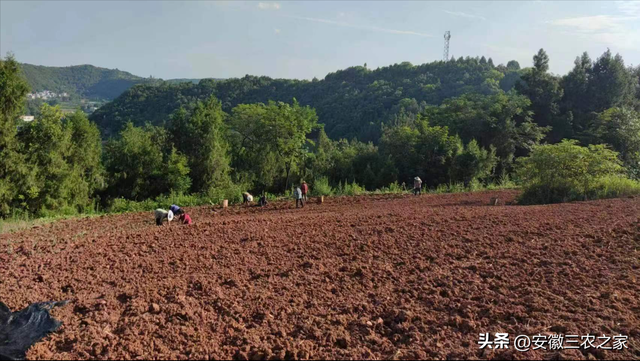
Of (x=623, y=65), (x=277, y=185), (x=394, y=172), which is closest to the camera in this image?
(x=277, y=185)

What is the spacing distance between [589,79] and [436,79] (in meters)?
41.6

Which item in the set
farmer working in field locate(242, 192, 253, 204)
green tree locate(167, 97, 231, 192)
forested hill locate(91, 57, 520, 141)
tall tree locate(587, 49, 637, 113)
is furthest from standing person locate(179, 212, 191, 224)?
forested hill locate(91, 57, 520, 141)

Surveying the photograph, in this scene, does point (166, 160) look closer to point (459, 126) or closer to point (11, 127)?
point (11, 127)

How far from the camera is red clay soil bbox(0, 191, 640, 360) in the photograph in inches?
159

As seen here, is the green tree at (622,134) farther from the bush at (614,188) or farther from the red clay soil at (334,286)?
the red clay soil at (334,286)

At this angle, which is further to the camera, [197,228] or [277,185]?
[277,185]

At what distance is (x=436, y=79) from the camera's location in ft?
260

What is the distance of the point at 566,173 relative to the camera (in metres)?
13.7

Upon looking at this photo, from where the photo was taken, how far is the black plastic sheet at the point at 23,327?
13.0 feet

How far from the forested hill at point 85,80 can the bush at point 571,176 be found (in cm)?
15564

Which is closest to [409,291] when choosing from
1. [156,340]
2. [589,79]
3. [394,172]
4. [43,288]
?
[156,340]

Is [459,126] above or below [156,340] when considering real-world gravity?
above

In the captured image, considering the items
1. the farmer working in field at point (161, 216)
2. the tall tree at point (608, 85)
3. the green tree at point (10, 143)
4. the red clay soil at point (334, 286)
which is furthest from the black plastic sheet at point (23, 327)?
the tall tree at point (608, 85)

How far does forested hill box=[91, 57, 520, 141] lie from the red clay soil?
53.5 metres
